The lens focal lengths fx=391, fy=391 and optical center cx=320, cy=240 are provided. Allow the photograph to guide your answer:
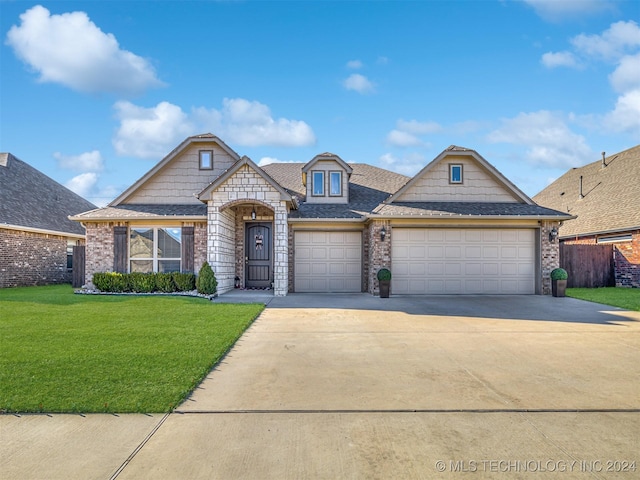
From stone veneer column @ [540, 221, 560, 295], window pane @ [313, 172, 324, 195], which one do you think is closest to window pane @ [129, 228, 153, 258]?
window pane @ [313, 172, 324, 195]

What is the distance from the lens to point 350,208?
52.0 ft

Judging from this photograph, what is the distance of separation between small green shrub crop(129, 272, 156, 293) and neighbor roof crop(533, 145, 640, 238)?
792 inches

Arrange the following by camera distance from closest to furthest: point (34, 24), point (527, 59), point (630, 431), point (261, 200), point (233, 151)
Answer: point (630, 431) < point (34, 24) < point (261, 200) < point (527, 59) < point (233, 151)

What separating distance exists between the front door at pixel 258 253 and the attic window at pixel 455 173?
741cm

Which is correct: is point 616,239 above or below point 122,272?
above

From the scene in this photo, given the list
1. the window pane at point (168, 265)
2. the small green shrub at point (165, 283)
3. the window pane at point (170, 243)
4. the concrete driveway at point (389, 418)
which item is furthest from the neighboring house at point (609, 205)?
the small green shrub at point (165, 283)

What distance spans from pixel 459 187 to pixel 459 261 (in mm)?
2929

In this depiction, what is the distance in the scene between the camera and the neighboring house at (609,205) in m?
17.7

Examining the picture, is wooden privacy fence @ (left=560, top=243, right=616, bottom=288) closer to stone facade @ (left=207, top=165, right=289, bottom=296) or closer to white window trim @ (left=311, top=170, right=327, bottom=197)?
white window trim @ (left=311, top=170, right=327, bottom=197)

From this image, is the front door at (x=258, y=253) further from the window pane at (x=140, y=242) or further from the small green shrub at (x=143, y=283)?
the window pane at (x=140, y=242)

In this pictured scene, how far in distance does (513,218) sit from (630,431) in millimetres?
11592

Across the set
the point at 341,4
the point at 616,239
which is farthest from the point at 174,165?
the point at 616,239

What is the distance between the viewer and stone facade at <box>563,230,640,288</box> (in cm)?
1727

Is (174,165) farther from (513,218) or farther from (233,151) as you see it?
(513,218)
